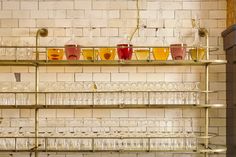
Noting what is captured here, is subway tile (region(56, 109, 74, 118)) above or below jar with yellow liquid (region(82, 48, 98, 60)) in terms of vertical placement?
below

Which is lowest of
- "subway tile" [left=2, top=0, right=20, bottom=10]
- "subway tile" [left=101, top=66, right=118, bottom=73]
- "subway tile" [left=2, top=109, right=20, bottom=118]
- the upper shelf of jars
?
"subway tile" [left=2, top=109, right=20, bottom=118]

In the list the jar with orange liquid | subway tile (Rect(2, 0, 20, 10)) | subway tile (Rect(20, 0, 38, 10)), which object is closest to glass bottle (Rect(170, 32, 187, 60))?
the jar with orange liquid

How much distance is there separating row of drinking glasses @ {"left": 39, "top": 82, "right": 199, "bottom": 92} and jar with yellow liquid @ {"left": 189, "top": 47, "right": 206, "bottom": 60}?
20cm

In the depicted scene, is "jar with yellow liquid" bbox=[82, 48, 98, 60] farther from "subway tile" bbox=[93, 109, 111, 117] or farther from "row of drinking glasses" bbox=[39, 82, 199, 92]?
"subway tile" bbox=[93, 109, 111, 117]

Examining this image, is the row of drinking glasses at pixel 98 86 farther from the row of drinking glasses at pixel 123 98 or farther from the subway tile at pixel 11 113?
the subway tile at pixel 11 113

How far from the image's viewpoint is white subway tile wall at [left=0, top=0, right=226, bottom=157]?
3281mm

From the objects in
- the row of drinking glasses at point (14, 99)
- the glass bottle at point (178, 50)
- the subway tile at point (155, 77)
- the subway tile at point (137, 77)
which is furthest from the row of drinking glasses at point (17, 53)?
the glass bottle at point (178, 50)

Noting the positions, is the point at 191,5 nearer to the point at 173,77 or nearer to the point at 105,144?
the point at 173,77

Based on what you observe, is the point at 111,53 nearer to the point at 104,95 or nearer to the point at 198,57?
the point at 104,95

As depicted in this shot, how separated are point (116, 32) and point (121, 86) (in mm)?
503

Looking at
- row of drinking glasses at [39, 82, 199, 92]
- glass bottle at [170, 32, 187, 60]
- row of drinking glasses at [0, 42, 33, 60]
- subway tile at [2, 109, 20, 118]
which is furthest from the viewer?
subway tile at [2, 109, 20, 118]

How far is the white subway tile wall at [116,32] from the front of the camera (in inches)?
129

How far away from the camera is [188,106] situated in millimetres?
2947

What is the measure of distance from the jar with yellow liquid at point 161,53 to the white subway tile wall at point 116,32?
0.28 meters
